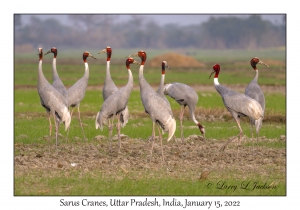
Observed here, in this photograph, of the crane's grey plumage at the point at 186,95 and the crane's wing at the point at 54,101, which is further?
the crane's grey plumage at the point at 186,95

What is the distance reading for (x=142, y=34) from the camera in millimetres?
119500

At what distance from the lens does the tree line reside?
311 ft

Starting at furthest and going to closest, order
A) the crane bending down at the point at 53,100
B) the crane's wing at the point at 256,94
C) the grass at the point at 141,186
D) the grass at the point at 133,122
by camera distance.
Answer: the grass at the point at 133,122
the crane's wing at the point at 256,94
the crane bending down at the point at 53,100
the grass at the point at 141,186

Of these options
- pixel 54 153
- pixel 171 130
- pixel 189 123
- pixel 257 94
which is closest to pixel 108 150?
pixel 54 153

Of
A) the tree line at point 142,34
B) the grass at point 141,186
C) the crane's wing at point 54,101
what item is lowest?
the grass at point 141,186

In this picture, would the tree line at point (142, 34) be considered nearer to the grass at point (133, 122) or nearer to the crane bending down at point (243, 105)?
the grass at point (133, 122)

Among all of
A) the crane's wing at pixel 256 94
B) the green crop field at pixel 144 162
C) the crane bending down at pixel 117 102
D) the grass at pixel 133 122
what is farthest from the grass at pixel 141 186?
the grass at pixel 133 122

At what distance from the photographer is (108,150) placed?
10539mm

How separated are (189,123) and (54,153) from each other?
509cm

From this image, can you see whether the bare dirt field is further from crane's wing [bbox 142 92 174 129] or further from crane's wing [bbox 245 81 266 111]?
crane's wing [bbox 245 81 266 111]

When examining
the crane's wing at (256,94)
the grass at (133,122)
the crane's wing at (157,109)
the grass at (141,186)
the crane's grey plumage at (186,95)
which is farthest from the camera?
the grass at (133,122)

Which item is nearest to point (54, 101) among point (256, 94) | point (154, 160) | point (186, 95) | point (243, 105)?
point (154, 160)

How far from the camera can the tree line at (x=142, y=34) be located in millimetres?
94688

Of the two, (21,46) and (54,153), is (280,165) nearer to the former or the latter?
(54,153)
